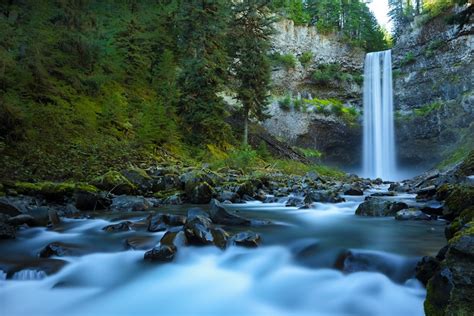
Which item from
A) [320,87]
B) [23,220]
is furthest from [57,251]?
[320,87]

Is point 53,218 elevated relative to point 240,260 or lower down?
elevated

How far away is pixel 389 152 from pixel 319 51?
461 inches

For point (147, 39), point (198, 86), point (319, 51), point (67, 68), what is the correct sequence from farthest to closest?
point (319, 51) < point (147, 39) < point (198, 86) < point (67, 68)

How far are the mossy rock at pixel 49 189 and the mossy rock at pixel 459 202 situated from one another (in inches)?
259

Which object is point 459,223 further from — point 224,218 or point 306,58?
point 306,58

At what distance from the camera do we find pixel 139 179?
8.75 meters

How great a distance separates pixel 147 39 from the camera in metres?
17.0

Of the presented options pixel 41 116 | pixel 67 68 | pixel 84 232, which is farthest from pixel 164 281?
pixel 67 68

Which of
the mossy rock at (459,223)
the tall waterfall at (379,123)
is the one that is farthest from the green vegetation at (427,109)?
the mossy rock at (459,223)

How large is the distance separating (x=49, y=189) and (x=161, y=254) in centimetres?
425

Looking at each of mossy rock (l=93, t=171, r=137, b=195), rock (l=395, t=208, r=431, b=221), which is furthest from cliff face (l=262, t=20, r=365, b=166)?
rock (l=395, t=208, r=431, b=221)

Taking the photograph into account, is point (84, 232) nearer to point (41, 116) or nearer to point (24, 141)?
point (24, 141)

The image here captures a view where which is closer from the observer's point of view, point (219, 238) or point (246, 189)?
point (219, 238)

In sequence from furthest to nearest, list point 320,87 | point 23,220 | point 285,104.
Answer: point 320,87
point 285,104
point 23,220
